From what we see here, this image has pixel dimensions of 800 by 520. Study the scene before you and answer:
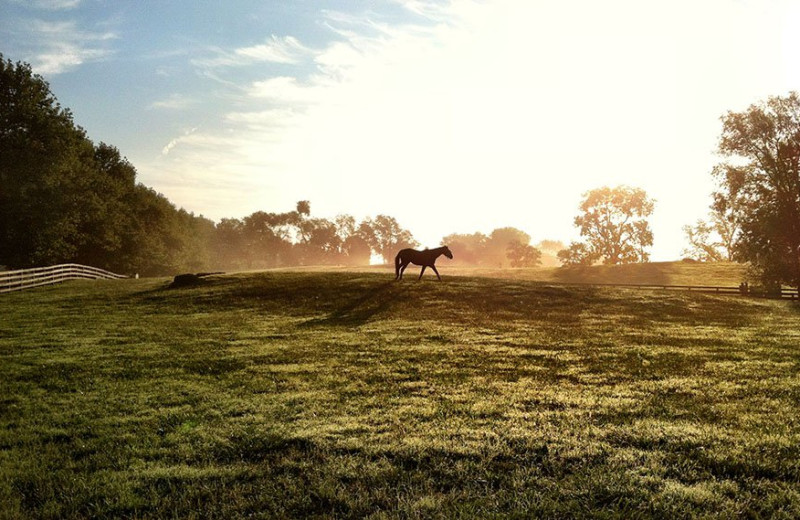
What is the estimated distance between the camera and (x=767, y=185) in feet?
116

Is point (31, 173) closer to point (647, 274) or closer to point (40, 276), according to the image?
point (40, 276)

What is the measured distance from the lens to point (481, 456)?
632 centimetres

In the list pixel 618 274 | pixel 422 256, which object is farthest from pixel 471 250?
pixel 422 256

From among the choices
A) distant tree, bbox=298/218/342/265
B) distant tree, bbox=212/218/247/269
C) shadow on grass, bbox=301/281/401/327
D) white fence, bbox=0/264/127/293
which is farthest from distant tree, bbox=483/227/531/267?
shadow on grass, bbox=301/281/401/327

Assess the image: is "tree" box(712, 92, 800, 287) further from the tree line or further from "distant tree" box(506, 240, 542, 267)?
"distant tree" box(506, 240, 542, 267)

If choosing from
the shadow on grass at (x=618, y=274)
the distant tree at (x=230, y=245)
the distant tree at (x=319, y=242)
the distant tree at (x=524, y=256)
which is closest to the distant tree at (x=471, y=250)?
the distant tree at (x=319, y=242)

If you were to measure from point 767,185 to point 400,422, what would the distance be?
39.9 m

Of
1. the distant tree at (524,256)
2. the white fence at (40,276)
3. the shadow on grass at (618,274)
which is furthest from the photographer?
the distant tree at (524,256)

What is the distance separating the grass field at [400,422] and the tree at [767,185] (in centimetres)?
2087

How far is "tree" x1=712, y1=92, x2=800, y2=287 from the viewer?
109ft

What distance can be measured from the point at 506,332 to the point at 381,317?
6.50m

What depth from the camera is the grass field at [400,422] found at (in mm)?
5308

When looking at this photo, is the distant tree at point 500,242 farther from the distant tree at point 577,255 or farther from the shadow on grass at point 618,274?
the shadow on grass at point 618,274

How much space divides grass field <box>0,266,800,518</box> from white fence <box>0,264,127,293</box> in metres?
19.9
